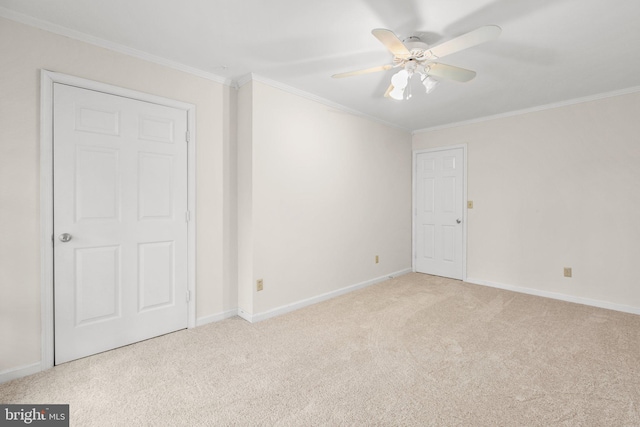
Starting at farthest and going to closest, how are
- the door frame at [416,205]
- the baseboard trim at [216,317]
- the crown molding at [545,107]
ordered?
the door frame at [416,205], the crown molding at [545,107], the baseboard trim at [216,317]

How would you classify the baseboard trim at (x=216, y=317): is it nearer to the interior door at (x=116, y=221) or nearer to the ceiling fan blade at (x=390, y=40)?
the interior door at (x=116, y=221)

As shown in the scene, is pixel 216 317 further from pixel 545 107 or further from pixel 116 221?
pixel 545 107

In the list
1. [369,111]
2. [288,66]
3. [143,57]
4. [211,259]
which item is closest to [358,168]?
[369,111]

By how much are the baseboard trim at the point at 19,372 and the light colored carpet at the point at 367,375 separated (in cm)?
5

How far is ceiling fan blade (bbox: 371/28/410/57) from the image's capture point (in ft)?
5.70

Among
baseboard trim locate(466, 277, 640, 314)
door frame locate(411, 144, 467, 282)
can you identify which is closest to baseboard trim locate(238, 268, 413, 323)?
door frame locate(411, 144, 467, 282)

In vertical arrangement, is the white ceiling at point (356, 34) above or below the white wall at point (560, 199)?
above

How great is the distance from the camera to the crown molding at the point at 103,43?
197cm

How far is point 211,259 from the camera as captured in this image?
2924 mm

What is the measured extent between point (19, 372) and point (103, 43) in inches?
93.0

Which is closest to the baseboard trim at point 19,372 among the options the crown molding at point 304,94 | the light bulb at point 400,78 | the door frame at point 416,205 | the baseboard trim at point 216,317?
the baseboard trim at point 216,317

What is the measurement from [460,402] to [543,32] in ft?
8.22

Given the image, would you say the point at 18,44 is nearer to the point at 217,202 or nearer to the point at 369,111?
the point at 217,202

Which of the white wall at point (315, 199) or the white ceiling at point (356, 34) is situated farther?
the white wall at point (315, 199)
